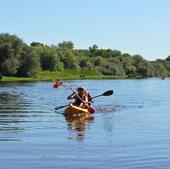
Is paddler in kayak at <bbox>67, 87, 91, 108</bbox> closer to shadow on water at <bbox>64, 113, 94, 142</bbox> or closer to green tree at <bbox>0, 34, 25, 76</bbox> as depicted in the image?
shadow on water at <bbox>64, 113, 94, 142</bbox>

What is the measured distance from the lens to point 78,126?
1013 inches

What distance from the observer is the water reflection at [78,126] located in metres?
21.4

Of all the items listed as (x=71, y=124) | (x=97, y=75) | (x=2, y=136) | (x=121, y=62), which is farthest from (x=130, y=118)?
(x=121, y=62)

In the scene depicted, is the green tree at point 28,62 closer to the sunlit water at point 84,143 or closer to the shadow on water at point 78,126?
the shadow on water at point 78,126

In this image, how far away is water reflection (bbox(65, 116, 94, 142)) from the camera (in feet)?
70.2

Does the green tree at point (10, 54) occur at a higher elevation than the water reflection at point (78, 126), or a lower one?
higher

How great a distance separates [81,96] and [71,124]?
7617 millimetres

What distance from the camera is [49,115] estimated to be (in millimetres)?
32281

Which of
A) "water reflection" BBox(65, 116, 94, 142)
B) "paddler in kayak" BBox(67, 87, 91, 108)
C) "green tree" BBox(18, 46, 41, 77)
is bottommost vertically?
"water reflection" BBox(65, 116, 94, 142)

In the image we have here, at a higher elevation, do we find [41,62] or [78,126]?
[41,62]

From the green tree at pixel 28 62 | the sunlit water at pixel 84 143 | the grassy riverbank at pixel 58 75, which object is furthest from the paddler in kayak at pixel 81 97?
the green tree at pixel 28 62

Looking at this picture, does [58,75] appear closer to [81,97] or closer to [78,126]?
[81,97]

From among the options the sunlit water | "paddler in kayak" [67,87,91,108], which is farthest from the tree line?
the sunlit water

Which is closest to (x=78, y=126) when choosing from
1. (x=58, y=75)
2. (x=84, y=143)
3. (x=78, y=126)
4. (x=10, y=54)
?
(x=78, y=126)
